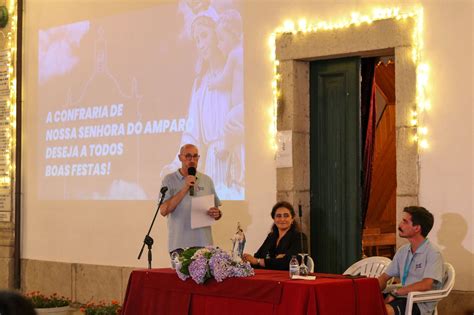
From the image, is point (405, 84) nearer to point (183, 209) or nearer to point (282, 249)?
point (282, 249)

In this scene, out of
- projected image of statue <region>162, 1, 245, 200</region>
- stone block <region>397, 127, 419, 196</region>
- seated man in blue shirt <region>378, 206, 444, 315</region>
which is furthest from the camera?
projected image of statue <region>162, 1, 245, 200</region>

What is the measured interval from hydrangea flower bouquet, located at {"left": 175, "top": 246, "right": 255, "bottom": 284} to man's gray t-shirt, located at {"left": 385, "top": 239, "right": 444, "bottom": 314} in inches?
37.8

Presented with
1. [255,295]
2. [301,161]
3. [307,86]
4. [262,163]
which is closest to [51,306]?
[262,163]

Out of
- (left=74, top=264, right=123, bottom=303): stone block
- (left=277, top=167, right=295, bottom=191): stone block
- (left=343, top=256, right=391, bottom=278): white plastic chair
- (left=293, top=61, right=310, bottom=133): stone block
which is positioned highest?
(left=293, top=61, right=310, bottom=133): stone block

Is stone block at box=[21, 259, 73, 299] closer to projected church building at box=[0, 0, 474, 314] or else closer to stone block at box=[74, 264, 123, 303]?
projected church building at box=[0, 0, 474, 314]

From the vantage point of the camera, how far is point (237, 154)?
785 cm

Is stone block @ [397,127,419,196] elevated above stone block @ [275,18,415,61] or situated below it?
below

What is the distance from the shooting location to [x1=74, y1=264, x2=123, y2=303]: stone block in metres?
8.90

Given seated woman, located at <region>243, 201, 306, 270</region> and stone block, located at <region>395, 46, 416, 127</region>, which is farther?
stone block, located at <region>395, 46, 416, 127</region>

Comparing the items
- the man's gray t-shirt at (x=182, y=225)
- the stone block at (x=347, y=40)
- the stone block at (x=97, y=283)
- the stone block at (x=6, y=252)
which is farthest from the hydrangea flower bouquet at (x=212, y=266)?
the stone block at (x=6, y=252)

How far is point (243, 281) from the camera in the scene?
540 cm

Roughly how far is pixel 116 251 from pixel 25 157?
1.83 m

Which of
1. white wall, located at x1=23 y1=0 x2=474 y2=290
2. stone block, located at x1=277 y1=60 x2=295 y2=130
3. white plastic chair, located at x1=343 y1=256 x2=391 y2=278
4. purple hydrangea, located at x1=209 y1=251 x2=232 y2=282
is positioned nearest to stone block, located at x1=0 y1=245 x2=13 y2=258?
white wall, located at x1=23 y1=0 x2=474 y2=290

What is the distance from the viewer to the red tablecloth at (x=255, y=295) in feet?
16.4
